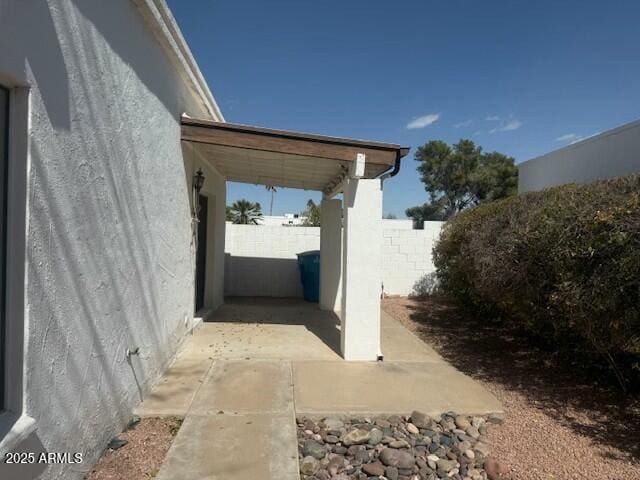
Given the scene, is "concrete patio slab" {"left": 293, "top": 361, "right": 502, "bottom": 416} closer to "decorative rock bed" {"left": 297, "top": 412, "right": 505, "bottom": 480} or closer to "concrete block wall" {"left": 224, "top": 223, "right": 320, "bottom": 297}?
"decorative rock bed" {"left": 297, "top": 412, "right": 505, "bottom": 480}

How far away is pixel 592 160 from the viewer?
9062 mm

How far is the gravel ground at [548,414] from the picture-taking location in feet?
11.1

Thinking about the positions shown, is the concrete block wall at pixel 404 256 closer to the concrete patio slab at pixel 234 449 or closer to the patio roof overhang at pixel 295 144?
the patio roof overhang at pixel 295 144

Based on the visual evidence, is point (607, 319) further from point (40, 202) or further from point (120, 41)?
point (120, 41)

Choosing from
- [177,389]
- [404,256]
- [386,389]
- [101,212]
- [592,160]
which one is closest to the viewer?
[101,212]

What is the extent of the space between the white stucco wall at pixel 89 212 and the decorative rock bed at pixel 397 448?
1699mm

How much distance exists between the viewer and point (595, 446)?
368 centimetres

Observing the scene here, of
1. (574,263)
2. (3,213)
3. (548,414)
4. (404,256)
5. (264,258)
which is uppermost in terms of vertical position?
(3,213)

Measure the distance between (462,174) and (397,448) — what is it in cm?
3103

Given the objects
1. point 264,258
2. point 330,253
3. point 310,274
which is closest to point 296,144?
point 330,253

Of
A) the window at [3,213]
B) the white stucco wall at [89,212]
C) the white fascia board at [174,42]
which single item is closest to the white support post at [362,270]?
the white stucco wall at [89,212]

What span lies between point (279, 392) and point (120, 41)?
12.2 ft

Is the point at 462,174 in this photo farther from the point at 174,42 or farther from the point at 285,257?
the point at 174,42

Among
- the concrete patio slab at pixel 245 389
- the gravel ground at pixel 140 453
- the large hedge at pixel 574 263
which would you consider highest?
the large hedge at pixel 574 263
